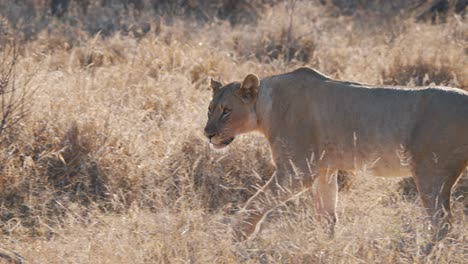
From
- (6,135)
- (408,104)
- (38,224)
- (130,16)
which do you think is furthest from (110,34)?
(408,104)

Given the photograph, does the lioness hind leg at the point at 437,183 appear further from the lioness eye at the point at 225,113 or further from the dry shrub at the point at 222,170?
the dry shrub at the point at 222,170

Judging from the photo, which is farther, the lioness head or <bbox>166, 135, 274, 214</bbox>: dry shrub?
<bbox>166, 135, 274, 214</bbox>: dry shrub

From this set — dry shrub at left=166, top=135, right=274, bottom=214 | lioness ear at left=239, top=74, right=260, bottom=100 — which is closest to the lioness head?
lioness ear at left=239, top=74, right=260, bottom=100

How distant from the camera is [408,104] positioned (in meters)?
5.42

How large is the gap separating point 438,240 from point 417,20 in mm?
8940

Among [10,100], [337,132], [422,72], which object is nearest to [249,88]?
[337,132]

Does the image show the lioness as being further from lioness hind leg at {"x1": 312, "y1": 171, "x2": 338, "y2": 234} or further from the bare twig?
the bare twig

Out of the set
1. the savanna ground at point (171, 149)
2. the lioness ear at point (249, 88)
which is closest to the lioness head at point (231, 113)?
the lioness ear at point (249, 88)

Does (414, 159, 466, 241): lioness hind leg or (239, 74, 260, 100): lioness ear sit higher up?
(239, 74, 260, 100): lioness ear

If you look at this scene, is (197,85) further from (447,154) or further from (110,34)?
(447,154)

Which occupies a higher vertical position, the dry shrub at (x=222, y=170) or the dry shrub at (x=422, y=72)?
the dry shrub at (x=422, y=72)

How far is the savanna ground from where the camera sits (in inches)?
194

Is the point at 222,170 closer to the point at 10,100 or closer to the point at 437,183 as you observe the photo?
the point at 10,100

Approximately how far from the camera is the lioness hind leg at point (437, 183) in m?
5.20
